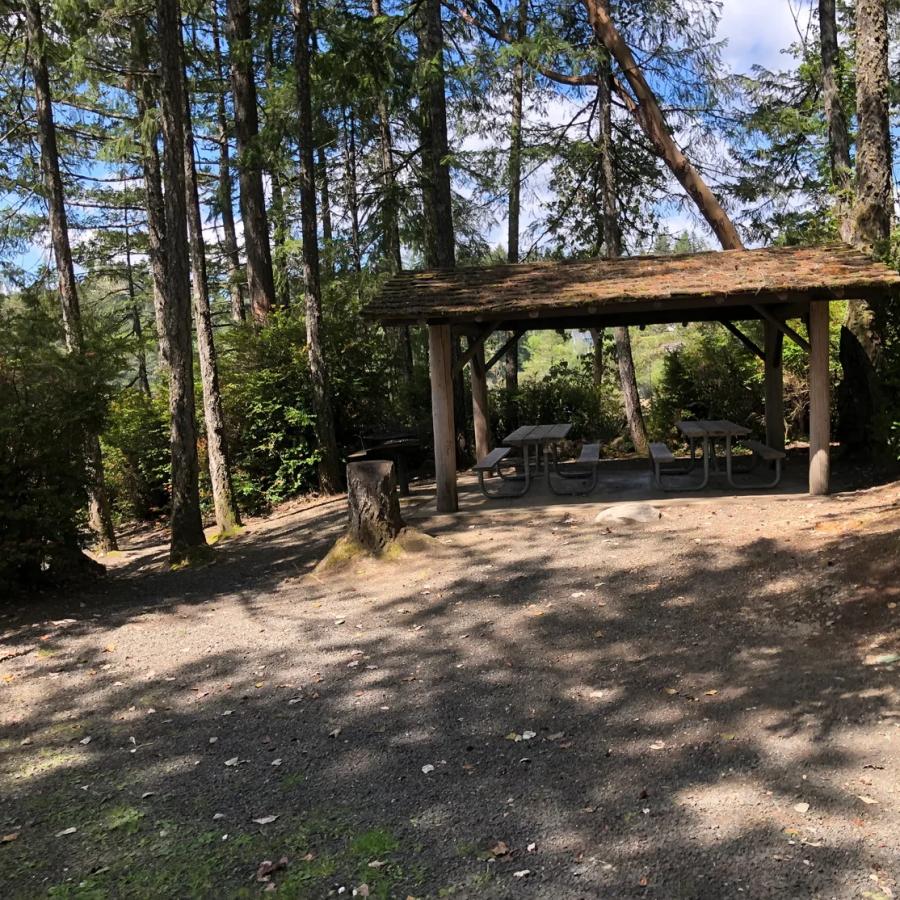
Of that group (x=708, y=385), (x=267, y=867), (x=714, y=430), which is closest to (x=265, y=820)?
(x=267, y=867)

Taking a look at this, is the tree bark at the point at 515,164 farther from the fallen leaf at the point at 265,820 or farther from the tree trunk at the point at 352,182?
the fallen leaf at the point at 265,820

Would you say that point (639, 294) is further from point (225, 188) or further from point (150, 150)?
point (225, 188)

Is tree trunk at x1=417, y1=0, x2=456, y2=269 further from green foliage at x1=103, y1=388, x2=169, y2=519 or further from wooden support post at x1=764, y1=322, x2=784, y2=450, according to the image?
green foliage at x1=103, y1=388, x2=169, y2=519

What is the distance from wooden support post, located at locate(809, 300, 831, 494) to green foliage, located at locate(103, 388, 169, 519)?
11738mm

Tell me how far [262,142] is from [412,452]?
6.11 meters

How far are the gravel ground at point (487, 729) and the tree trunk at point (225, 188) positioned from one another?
12626 millimetres

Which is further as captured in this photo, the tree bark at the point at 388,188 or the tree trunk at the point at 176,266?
the tree bark at the point at 388,188

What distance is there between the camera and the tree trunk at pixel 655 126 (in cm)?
1516

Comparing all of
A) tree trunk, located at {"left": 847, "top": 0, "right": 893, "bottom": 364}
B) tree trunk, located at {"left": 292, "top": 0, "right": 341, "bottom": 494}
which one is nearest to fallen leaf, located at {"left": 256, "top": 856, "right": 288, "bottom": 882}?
tree trunk, located at {"left": 847, "top": 0, "right": 893, "bottom": 364}

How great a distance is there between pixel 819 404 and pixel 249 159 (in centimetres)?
960

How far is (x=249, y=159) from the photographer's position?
42.4 ft

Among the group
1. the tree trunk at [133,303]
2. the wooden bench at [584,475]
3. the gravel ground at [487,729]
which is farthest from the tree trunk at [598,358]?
the tree trunk at [133,303]

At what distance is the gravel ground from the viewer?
2768 millimetres

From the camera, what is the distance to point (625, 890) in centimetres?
257
